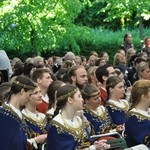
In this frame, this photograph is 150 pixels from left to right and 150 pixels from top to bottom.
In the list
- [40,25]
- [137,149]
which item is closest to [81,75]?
[137,149]

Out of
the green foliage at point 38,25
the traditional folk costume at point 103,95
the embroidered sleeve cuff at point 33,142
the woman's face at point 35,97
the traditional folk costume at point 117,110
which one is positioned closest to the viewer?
the embroidered sleeve cuff at point 33,142

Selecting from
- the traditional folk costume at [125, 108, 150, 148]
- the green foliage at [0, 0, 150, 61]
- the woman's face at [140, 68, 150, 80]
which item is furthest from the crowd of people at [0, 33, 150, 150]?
the green foliage at [0, 0, 150, 61]

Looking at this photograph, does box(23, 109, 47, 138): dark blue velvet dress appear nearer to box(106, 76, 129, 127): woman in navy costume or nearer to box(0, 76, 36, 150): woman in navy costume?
box(0, 76, 36, 150): woman in navy costume

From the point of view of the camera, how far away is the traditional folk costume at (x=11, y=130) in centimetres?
696

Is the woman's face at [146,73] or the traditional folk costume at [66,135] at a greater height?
the traditional folk costume at [66,135]

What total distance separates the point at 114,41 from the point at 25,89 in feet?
71.4

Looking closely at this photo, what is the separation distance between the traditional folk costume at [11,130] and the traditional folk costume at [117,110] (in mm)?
2202

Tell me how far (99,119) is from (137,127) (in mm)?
1184

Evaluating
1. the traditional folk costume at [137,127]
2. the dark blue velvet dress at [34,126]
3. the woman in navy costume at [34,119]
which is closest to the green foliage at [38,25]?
the woman in navy costume at [34,119]

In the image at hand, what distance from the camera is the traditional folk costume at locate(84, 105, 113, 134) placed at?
28.0 ft

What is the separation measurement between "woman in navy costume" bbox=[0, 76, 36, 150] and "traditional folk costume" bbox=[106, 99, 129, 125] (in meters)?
2.03

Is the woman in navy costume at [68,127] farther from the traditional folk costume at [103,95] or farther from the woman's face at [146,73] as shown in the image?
the woman's face at [146,73]

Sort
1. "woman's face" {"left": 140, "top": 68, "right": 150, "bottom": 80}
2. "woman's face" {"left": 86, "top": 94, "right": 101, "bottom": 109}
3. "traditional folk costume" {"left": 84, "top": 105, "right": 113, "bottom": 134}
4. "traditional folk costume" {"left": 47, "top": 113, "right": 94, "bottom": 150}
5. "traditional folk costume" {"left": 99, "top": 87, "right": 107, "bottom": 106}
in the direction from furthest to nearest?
"woman's face" {"left": 140, "top": 68, "right": 150, "bottom": 80} < "traditional folk costume" {"left": 99, "top": 87, "right": 107, "bottom": 106} < "woman's face" {"left": 86, "top": 94, "right": 101, "bottom": 109} < "traditional folk costume" {"left": 84, "top": 105, "right": 113, "bottom": 134} < "traditional folk costume" {"left": 47, "top": 113, "right": 94, "bottom": 150}

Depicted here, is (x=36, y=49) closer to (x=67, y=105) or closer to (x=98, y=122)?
(x=98, y=122)
